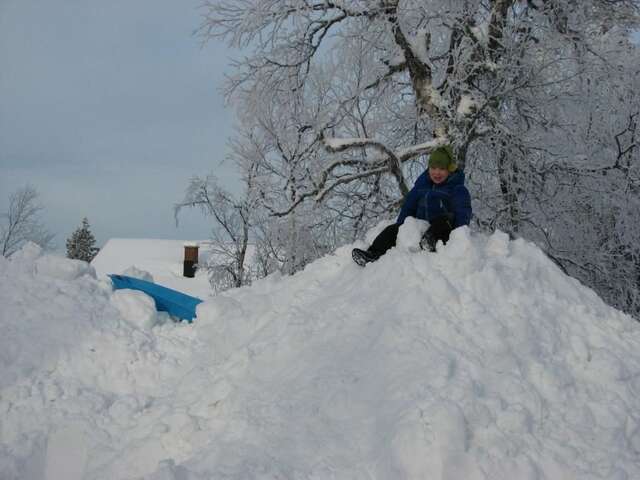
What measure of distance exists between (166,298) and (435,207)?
2628 millimetres

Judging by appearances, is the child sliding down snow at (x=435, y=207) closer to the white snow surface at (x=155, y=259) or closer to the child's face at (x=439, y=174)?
the child's face at (x=439, y=174)

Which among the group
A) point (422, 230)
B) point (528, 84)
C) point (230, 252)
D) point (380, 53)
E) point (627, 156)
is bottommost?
point (230, 252)

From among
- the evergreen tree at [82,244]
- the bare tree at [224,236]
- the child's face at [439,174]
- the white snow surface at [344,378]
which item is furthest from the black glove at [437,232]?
the evergreen tree at [82,244]

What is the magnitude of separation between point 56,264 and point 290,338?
2.74m

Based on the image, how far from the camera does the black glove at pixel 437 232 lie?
15.5 ft

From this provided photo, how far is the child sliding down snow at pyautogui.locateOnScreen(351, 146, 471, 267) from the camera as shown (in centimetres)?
488

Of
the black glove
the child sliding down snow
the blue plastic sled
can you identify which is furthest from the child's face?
the blue plastic sled

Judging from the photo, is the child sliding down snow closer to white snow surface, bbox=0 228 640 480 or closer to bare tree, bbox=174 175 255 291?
white snow surface, bbox=0 228 640 480

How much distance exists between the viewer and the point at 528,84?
302 inches

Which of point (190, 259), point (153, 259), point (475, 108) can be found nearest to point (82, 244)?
point (153, 259)

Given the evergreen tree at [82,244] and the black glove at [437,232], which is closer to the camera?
the black glove at [437,232]

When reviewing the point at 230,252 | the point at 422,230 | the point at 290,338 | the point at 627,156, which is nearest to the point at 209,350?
the point at 290,338

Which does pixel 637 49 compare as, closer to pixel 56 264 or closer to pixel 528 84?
pixel 528 84

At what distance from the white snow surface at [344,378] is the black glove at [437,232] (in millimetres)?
105
